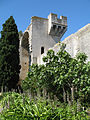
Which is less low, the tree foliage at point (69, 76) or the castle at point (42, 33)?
the castle at point (42, 33)

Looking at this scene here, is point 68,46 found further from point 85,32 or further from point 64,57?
point 64,57

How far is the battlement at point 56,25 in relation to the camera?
15.9 m

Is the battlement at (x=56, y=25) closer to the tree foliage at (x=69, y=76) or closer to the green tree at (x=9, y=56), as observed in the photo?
the green tree at (x=9, y=56)

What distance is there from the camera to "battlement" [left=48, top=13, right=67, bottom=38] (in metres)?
15.9

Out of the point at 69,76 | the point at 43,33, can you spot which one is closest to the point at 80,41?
the point at 69,76

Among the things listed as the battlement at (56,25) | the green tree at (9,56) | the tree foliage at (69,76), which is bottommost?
the tree foliage at (69,76)

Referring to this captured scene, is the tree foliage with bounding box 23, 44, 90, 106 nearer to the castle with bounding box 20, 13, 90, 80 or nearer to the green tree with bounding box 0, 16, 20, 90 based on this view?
the green tree with bounding box 0, 16, 20, 90

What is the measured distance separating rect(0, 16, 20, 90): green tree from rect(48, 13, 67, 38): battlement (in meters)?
3.89

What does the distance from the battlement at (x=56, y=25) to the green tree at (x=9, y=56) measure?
389 cm

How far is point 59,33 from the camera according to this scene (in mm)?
16766

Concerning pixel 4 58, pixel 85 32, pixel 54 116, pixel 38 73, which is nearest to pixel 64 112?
pixel 54 116

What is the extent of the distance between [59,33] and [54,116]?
13480 mm

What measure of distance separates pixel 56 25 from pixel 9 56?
246 inches

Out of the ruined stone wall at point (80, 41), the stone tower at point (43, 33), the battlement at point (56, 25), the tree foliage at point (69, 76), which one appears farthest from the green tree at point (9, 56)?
the tree foliage at point (69, 76)
